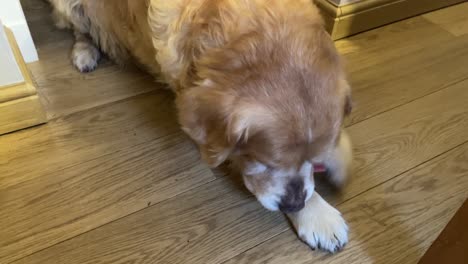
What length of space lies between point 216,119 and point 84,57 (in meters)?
1.01

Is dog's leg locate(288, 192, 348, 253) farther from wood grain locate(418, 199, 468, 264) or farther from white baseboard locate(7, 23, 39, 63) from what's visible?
white baseboard locate(7, 23, 39, 63)

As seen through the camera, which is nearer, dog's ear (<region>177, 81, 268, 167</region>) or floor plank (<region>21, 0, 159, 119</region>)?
dog's ear (<region>177, 81, 268, 167</region>)

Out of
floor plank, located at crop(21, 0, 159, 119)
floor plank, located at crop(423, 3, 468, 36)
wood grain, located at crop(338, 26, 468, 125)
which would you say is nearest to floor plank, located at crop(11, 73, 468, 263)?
wood grain, located at crop(338, 26, 468, 125)

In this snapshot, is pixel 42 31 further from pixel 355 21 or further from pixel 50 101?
pixel 355 21

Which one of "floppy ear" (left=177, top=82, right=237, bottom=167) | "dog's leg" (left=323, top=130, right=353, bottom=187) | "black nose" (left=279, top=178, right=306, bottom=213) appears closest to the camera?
"floppy ear" (left=177, top=82, right=237, bottom=167)

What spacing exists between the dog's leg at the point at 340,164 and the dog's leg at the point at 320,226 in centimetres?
12

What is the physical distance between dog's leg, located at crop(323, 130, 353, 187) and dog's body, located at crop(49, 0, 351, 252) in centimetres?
15

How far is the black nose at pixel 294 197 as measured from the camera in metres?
1.14

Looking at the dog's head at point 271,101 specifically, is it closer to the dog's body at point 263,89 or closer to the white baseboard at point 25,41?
the dog's body at point 263,89

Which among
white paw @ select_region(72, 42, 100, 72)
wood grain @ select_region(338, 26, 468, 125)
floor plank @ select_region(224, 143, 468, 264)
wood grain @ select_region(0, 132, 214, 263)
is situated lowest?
floor plank @ select_region(224, 143, 468, 264)

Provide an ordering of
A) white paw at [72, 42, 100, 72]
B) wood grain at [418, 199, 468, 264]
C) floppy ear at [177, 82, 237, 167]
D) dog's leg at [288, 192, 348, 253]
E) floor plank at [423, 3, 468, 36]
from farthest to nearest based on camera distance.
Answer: floor plank at [423, 3, 468, 36] < white paw at [72, 42, 100, 72] < dog's leg at [288, 192, 348, 253] < floppy ear at [177, 82, 237, 167] < wood grain at [418, 199, 468, 264]

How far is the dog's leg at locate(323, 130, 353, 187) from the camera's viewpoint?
1.35 metres

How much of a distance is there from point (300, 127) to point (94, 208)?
0.72 meters

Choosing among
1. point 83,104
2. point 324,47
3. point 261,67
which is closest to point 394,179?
point 324,47
